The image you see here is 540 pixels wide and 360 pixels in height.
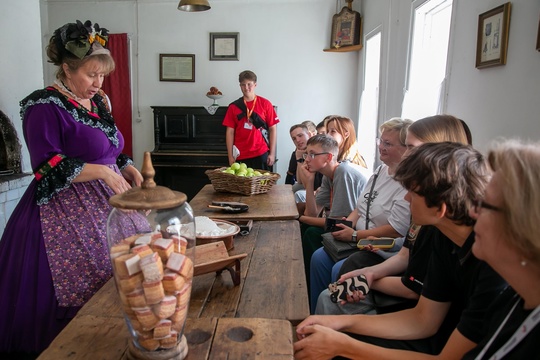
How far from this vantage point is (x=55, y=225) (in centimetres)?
151

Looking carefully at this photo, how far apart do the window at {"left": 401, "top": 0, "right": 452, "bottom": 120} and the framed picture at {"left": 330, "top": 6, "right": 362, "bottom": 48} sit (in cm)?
188

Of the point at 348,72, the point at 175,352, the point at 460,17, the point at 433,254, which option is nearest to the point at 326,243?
the point at 433,254

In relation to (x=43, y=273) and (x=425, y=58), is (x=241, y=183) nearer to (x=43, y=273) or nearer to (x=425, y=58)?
(x=43, y=273)

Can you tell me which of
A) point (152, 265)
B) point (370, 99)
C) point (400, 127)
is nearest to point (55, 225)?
point (152, 265)

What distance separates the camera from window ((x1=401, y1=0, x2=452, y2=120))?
305cm

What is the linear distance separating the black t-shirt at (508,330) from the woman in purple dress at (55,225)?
3.99 ft

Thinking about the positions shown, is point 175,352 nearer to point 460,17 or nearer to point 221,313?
point 221,313

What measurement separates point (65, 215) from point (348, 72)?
4.60m

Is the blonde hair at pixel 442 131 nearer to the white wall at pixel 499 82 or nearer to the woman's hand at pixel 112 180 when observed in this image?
the white wall at pixel 499 82

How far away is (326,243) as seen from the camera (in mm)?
2080

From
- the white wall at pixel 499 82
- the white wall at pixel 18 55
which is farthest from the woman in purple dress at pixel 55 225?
the white wall at pixel 499 82

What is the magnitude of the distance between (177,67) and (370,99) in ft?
8.45

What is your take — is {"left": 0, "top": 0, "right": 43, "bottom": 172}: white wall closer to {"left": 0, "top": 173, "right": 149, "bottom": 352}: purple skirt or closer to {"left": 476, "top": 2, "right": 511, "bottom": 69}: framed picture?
{"left": 0, "top": 173, "right": 149, "bottom": 352}: purple skirt

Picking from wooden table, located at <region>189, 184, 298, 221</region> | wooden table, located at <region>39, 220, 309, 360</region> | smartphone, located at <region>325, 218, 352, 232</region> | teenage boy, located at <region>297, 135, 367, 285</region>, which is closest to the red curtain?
wooden table, located at <region>189, 184, 298, 221</region>
